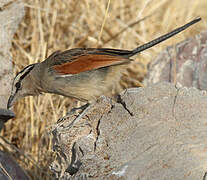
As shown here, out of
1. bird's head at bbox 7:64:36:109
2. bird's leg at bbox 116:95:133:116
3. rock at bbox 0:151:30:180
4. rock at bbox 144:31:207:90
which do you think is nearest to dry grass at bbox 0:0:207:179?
rock at bbox 144:31:207:90

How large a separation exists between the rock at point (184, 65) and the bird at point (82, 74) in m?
0.97

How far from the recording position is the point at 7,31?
5.38m

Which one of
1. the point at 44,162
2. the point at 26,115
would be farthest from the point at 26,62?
the point at 44,162

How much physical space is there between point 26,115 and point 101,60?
1.79 meters

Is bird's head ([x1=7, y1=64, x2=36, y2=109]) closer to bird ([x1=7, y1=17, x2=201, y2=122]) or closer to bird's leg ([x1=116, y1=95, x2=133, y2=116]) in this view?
bird ([x1=7, y1=17, x2=201, y2=122])

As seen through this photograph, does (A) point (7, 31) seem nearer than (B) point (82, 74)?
No

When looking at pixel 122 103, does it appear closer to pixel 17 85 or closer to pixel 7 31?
pixel 17 85

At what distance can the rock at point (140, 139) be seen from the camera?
291 cm

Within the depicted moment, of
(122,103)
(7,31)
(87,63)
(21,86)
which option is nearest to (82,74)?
(87,63)

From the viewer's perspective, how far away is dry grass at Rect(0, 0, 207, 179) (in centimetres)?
577

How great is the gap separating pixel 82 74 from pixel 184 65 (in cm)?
168

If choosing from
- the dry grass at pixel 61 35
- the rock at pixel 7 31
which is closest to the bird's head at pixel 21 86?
the rock at pixel 7 31

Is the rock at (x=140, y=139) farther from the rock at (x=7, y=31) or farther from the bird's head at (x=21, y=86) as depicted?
the rock at (x=7, y=31)

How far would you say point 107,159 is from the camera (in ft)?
10.2
